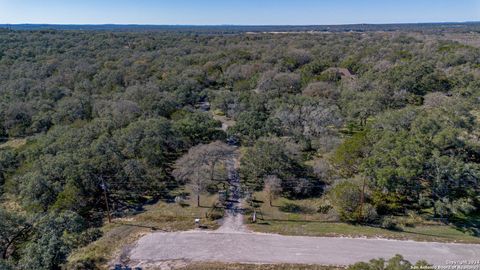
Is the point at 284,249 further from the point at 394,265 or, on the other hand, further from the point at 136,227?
→ the point at 136,227

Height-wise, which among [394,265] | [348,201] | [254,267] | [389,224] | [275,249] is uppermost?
[394,265]

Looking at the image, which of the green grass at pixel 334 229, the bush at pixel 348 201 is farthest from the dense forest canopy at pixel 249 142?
the green grass at pixel 334 229

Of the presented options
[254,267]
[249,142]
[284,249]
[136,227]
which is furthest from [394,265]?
[249,142]

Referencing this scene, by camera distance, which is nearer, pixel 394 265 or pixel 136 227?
pixel 394 265

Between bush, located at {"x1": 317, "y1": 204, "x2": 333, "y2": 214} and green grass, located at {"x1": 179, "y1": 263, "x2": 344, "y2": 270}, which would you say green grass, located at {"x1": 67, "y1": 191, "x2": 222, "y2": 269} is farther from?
bush, located at {"x1": 317, "y1": 204, "x2": 333, "y2": 214}

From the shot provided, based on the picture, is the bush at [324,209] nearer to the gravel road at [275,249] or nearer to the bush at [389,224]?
the gravel road at [275,249]

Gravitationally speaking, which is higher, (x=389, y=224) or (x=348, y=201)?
(x=348, y=201)

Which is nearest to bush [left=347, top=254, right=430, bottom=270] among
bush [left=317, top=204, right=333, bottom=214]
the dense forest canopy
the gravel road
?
the gravel road
